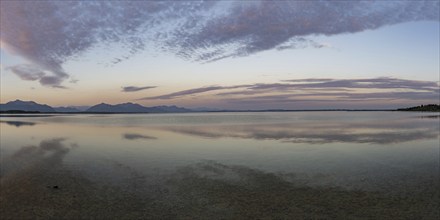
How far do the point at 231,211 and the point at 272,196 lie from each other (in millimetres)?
2712

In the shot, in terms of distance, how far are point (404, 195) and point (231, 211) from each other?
309 inches

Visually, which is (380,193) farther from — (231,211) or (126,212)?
(126,212)

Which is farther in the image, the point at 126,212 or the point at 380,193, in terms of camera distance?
the point at 380,193

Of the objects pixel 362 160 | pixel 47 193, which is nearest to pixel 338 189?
pixel 362 160

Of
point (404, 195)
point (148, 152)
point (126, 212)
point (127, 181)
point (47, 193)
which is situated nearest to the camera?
point (126, 212)

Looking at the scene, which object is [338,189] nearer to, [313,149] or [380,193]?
[380,193]

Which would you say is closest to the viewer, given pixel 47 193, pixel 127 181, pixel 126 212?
pixel 126 212

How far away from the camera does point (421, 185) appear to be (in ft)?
53.3

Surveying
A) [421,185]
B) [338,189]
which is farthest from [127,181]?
[421,185]

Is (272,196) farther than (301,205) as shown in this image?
Yes

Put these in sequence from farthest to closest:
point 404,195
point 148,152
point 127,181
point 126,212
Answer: point 148,152 → point 127,181 → point 404,195 → point 126,212

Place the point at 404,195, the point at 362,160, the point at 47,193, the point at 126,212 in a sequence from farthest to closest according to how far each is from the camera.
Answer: the point at 362,160 < the point at 47,193 < the point at 404,195 < the point at 126,212

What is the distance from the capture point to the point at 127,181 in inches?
696

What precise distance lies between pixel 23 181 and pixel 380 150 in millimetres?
27051
